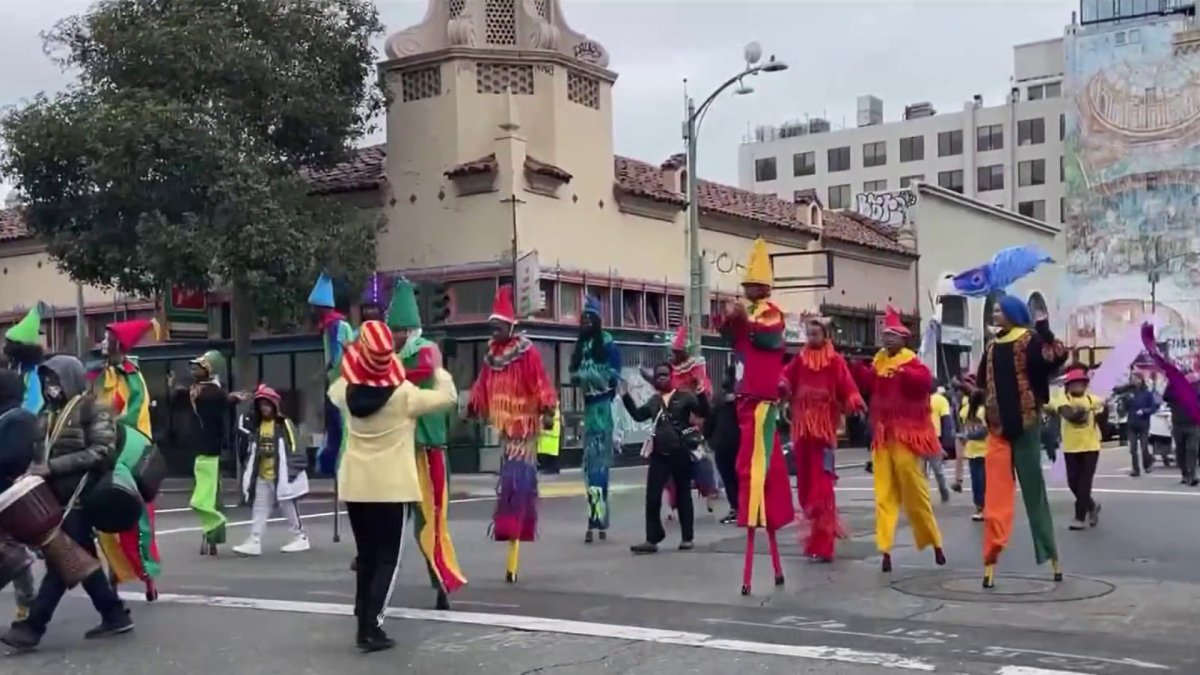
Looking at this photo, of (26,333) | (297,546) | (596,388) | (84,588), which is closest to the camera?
(84,588)

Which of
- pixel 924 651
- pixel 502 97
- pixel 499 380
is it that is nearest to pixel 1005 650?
pixel 924 651

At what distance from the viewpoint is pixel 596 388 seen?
12055mm

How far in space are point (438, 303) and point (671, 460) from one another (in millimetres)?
Answer: 12729

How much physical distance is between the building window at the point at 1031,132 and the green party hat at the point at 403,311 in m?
78.2

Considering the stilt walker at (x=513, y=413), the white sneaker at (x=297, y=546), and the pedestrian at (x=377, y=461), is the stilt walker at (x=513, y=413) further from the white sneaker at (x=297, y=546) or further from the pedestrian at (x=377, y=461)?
the white sneaker at (x=297, y=546)

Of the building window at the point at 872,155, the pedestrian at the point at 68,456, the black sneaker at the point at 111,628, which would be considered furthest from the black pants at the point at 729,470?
the building window at the point at 872,155

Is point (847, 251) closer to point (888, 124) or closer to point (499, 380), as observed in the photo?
point (499, 380)

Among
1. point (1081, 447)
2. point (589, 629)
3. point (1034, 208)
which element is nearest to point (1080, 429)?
point (1081, 447)

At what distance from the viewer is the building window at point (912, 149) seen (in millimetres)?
86938

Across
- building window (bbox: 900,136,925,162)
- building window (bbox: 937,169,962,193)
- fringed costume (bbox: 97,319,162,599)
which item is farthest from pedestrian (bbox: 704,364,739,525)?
building window (bbox: 900,136,925,162)

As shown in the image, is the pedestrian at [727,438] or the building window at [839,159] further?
the building window at [839,159]

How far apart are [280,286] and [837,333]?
645 inches

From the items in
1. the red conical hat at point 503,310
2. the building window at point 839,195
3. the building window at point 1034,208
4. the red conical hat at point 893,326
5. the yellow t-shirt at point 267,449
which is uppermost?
the building window at point 839,195

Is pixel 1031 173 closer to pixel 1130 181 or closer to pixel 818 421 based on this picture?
pixel 1130 181
